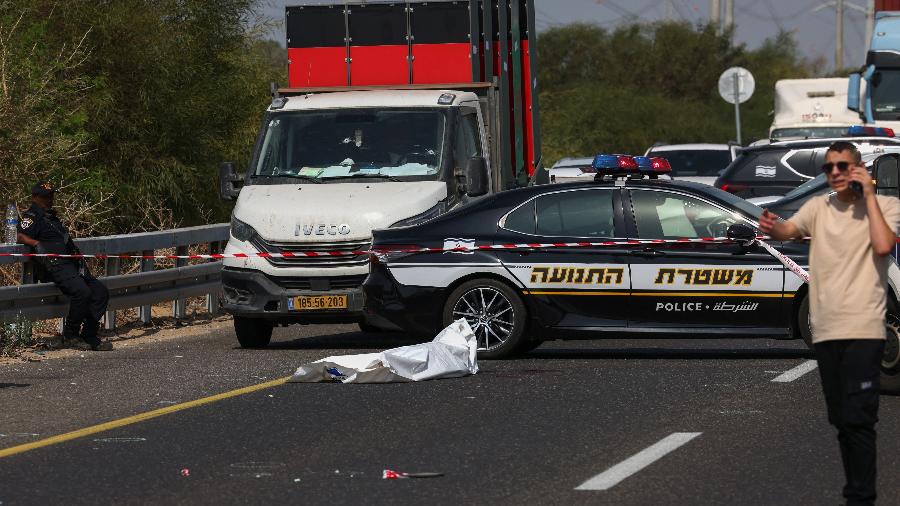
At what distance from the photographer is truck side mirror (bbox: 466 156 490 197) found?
16547 millimetres

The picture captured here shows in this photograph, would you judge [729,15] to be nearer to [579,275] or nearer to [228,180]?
[228,180]

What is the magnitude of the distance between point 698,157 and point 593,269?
61.9 feet

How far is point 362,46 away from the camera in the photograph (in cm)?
1894

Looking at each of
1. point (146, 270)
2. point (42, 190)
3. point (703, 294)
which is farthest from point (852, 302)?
point (146, 270)

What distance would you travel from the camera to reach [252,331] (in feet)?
54.5

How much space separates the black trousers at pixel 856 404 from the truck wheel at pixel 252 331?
29.6 ft

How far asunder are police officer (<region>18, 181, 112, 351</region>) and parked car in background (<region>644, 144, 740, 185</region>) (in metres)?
17.4

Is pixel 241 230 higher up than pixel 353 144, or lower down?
lower down

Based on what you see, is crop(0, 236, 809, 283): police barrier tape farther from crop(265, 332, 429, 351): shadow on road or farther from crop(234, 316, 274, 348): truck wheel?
crop(265, 332, 429, 351): shadow on road

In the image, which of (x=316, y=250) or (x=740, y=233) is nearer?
(x=740, y=233)

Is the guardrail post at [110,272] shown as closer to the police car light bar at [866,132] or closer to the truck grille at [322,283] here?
the truck grille at [322,283]

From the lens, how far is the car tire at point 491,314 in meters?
14.7

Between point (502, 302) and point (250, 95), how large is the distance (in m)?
12.4

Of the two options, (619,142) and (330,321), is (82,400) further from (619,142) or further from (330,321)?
(619,142)
